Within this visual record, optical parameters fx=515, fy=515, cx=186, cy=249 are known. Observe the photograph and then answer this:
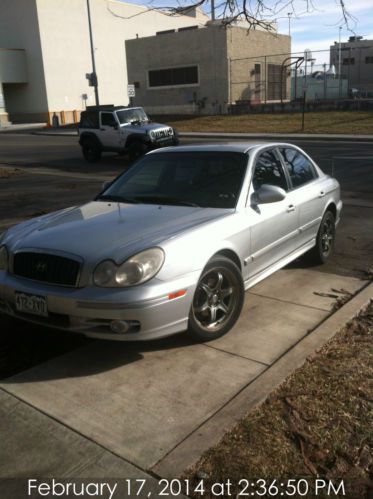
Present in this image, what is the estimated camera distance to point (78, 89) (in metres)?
53.4

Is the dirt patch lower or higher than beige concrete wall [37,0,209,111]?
lower

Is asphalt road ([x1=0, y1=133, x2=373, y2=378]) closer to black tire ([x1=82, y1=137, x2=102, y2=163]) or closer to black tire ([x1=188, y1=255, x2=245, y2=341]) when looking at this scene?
black tire ([x1=82, y1=137, x2=102, y2=163])

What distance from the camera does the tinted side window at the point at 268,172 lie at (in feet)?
15.7

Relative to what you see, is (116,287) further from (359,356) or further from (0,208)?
(0,208)

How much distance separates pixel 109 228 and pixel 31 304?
0.81 m

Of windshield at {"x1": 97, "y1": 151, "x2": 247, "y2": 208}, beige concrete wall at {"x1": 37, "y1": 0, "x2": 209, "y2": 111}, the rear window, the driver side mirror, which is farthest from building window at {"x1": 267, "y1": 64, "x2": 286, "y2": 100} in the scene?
the driver side mirror

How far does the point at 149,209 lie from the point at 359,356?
2044mm

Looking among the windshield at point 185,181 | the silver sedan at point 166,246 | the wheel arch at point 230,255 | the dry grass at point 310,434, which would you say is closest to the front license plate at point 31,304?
the silver sedan at point 166,246

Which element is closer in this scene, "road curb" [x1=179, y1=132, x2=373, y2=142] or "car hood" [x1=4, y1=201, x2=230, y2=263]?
"car hood" [x1=4, y1=201, x2=230, y2=263]

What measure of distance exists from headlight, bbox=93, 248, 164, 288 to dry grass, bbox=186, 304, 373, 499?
1.14 meters

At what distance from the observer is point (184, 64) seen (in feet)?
136

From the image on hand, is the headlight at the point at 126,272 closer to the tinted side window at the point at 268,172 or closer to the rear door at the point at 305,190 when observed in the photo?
the tinted side window at the point at 268,172

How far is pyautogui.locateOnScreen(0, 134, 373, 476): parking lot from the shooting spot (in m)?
2.97

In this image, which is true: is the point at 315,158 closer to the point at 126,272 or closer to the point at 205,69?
the point at 126,272
